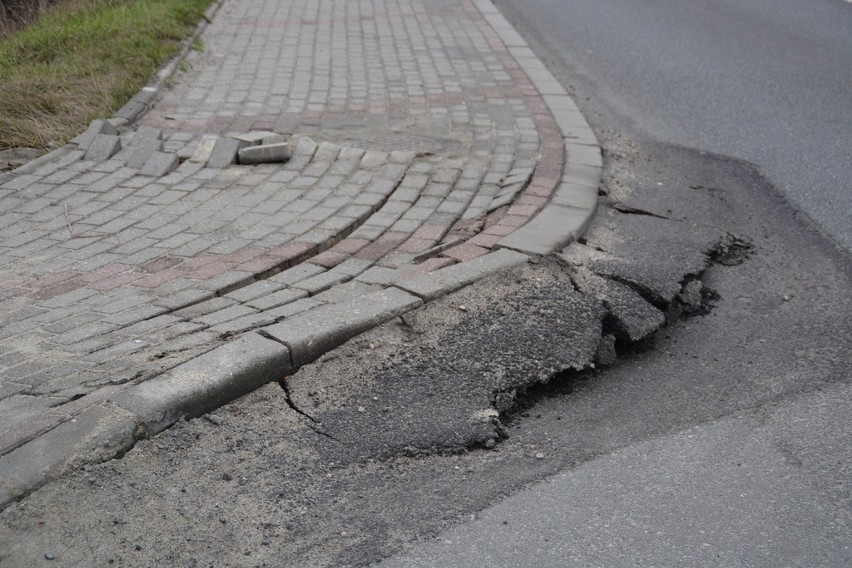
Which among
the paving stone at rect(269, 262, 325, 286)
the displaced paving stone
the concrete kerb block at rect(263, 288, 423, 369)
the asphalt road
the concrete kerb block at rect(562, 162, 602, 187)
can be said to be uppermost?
the asphalt road

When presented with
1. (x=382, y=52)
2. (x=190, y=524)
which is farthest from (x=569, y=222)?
(x=382, y=52)

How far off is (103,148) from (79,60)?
213 centimetres

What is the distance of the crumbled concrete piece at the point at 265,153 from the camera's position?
5805mm

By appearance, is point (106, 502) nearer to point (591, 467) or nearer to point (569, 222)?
point (591, 467)

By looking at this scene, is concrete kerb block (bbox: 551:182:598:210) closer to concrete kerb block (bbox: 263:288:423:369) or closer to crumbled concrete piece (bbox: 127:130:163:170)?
concrete kerb block (bbox: 263:288:423:369)

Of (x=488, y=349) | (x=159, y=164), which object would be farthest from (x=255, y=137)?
(x=488, y=349)

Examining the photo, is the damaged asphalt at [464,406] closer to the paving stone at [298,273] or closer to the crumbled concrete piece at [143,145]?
the paving stone at [298,273]

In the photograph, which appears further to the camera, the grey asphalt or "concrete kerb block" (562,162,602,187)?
"concrete kerb block" (562,162,602,187)

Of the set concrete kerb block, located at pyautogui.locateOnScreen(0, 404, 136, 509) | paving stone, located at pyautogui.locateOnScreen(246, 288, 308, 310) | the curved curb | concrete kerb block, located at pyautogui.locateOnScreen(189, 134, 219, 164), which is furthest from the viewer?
concrete kerb block, located at pyautogui.locateOnScreen(189, 134, 219, 164)

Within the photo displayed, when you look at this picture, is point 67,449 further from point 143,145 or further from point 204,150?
point 143,145

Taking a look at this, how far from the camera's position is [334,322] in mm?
3758

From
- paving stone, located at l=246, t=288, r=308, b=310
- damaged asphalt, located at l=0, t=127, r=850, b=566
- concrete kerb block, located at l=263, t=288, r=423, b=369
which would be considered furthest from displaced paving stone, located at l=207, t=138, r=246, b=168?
damaged asphalt, located at l=0, t=127, r=850, b=566

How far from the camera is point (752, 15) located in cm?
1046

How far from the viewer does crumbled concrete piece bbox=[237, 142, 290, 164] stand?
5805 millimetres
